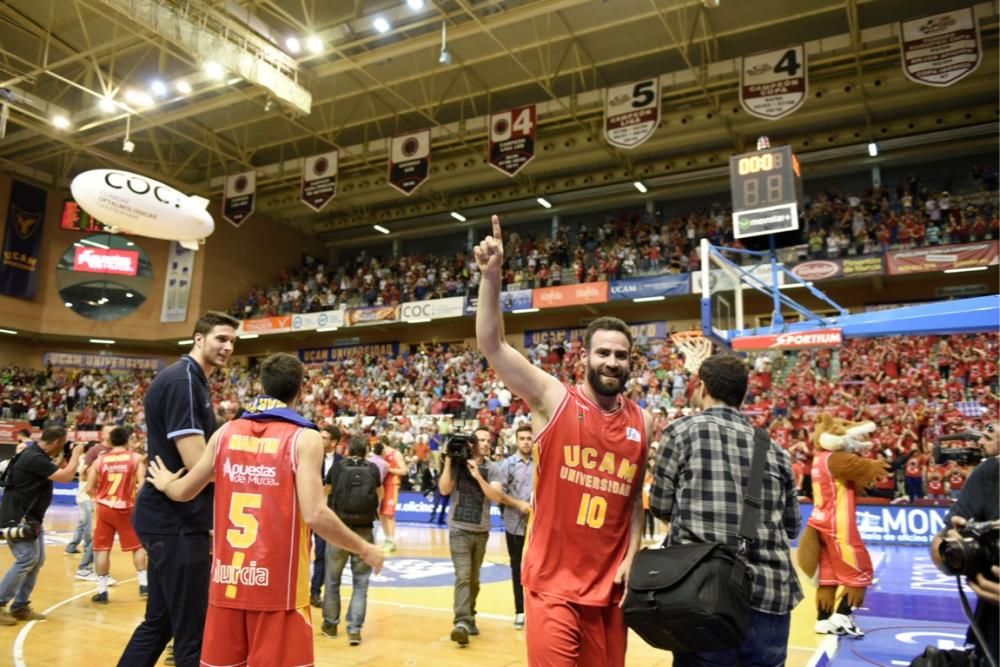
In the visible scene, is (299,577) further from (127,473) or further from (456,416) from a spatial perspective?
(456,416)

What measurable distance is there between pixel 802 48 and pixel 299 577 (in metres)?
16.5

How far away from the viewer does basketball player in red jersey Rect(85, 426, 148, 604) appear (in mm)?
7637

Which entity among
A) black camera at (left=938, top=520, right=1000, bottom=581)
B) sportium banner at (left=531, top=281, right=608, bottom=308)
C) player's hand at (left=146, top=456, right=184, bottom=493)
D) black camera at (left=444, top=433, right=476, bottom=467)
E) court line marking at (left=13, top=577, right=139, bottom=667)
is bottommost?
court line marking at (left=13, top=577, right=139, bottom=667)

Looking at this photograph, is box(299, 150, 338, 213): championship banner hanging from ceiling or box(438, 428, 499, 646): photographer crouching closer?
box(438, 428, 499, 646): photographer crouching

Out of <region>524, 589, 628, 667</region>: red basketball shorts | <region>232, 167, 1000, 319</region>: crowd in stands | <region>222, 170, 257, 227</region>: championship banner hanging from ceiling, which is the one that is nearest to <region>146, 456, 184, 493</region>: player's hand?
<region>524, 589, 628, 667</region>: red basketball shorts

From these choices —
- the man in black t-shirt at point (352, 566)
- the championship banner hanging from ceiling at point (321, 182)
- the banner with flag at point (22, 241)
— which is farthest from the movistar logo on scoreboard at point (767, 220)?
the banner with flag at point (22, 241)

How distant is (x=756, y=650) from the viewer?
9.28ft

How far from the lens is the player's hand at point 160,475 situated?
3486 millimetres

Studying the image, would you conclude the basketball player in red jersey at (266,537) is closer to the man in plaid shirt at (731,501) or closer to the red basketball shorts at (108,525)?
the man in plaid shirt at (731,501)

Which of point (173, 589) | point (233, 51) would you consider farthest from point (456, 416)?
point (173, 589)

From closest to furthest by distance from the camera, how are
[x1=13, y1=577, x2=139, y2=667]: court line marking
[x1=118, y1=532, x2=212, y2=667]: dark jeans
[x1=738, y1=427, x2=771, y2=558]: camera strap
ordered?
[x1=738, y1=427, x2=771, y2=558]: camera strap, [x1=118, y1=532, x2=212, y2=667]: dark jeans, [x1=13, y1=577, x2=139, y2=667]: court line marking

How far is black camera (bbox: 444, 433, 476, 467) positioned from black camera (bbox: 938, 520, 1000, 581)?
468 cm

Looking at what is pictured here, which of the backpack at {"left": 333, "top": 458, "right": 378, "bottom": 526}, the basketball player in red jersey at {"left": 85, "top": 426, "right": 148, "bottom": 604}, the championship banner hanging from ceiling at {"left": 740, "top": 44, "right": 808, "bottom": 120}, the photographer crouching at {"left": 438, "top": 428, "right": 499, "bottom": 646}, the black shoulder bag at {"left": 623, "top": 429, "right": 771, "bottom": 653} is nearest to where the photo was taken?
the black shoulder bag at {"left": 623, "top": 429, "right": 771, "bottom": 653}

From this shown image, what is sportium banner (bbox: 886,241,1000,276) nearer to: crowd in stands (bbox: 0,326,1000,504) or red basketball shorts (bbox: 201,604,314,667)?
crowd in stands (bbox: 0,326,1000,504)
